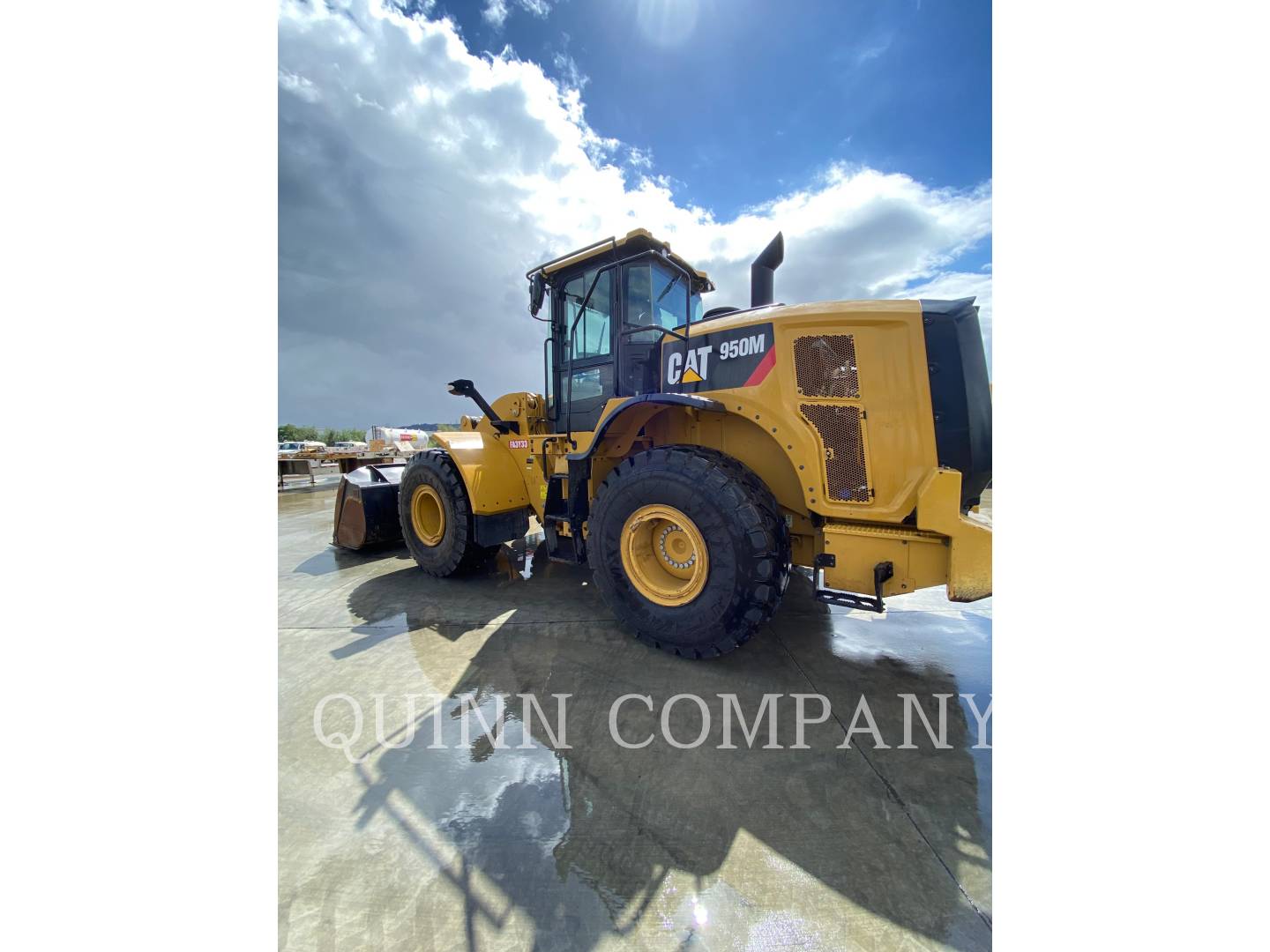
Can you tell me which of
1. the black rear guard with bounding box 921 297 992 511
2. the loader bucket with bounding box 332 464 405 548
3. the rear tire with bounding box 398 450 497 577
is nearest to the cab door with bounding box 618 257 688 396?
the black rear guard with bounding box 921 297 992 511

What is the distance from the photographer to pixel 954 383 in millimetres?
2484

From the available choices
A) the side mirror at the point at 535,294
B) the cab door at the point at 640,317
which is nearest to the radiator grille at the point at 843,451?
the cab door at the point at 640,317

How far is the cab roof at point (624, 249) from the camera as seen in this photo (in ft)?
11.2

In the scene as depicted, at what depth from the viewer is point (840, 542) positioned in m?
2.46

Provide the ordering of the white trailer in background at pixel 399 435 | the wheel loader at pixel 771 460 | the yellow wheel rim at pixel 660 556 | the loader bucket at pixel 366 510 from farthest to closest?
the white trailer in background at pixel 399 435
the loader bucket at pixel 366 510
the yellow wheel rim at pixel 660 556
the wheel loader at pixel 771 460

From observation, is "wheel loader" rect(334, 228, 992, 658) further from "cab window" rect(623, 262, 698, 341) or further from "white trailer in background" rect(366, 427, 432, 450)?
"white trailer in background" rect(366, 427, 432, 450)

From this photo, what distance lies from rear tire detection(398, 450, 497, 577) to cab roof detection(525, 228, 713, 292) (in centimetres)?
205

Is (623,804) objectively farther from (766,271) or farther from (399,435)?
(399,435)

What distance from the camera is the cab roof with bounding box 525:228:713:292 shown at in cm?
343

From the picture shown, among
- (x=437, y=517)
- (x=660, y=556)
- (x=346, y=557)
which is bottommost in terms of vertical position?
(x=346, y=557)

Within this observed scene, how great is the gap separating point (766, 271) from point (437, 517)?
4063 mm

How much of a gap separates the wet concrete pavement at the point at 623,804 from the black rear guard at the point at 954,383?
1.31 m

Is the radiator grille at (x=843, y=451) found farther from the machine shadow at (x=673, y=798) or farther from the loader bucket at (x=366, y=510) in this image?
the loader bucket at (x=366, y=510)

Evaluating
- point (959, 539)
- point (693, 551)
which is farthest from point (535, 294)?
point (959, 539)
